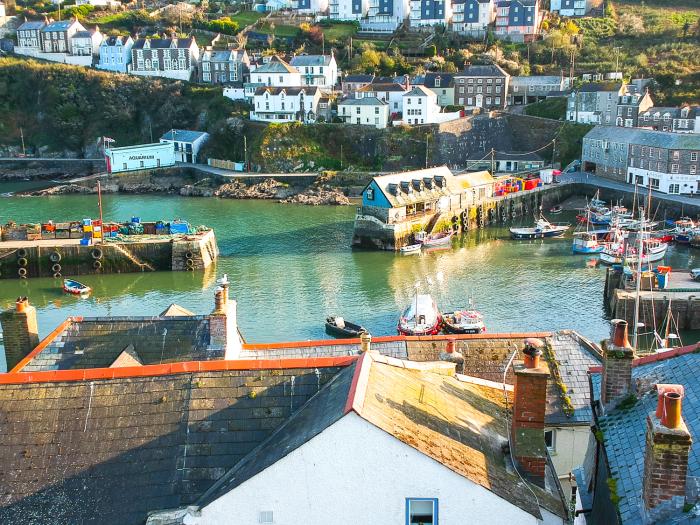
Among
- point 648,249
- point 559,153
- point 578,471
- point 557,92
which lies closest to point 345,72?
point 557,92

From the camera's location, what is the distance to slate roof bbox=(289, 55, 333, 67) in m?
92.2

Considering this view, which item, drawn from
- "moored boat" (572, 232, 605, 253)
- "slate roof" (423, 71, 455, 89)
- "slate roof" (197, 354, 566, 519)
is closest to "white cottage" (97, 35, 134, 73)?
"slate roof" (423, 71, 455, 89)

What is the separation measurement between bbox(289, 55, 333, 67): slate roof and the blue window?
3465 inches

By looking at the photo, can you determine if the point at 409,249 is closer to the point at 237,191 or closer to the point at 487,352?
the point at 237,191

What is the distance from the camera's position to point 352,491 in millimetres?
8234

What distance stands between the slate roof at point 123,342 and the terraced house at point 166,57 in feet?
291

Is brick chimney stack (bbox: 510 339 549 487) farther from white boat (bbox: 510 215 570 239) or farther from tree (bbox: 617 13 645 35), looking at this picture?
tree (bbox: 617 13 645 35)

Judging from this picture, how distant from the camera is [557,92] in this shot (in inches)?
3509

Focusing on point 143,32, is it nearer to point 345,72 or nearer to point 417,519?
point 345,72

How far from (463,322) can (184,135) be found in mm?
59848

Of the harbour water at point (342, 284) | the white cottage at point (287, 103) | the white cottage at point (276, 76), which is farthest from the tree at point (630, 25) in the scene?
the harbour water at point (342, 284)

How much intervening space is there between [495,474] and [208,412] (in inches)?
135

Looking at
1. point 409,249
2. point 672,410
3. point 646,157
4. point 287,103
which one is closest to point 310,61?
point 287,103

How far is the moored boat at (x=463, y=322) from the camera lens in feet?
110
